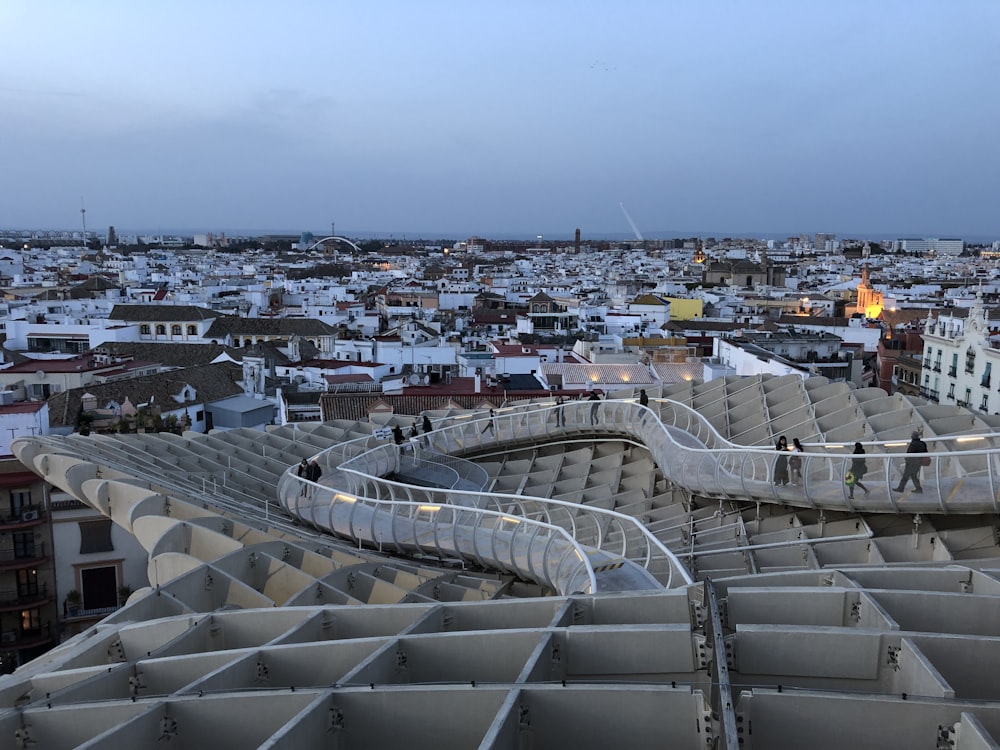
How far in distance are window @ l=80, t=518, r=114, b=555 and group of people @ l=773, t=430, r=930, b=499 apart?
63.5 feet

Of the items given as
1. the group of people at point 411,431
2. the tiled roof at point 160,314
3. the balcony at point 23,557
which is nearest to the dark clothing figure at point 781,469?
the group of people at point 411,431

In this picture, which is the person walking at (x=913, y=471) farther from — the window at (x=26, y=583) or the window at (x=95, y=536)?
the window at (x=26, y=583)

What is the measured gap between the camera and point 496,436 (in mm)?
20203

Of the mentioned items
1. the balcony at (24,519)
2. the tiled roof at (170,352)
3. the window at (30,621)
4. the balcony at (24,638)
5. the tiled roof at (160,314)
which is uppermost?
the tiled roof at (160,314)

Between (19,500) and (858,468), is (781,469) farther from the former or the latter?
(19,500)

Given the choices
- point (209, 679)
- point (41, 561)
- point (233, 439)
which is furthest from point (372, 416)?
point (209, 679)

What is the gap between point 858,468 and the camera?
39.5ft

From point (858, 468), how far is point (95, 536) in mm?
21108

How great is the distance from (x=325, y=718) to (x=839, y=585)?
206 inches

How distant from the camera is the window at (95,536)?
24141 millimetres

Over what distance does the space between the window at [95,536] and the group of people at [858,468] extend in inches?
762

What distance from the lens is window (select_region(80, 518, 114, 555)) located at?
950 inches

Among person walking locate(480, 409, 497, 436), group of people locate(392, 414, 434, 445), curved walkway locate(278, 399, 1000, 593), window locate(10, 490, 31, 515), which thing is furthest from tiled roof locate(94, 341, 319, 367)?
curved walkway locate(278, 399, 1000, 593)

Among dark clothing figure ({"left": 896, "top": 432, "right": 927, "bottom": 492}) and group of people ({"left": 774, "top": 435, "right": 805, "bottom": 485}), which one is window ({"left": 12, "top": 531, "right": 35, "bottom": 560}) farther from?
dark clothing figure ({"left": 896, "top": 432, "right": 927, "bottom": 492})
